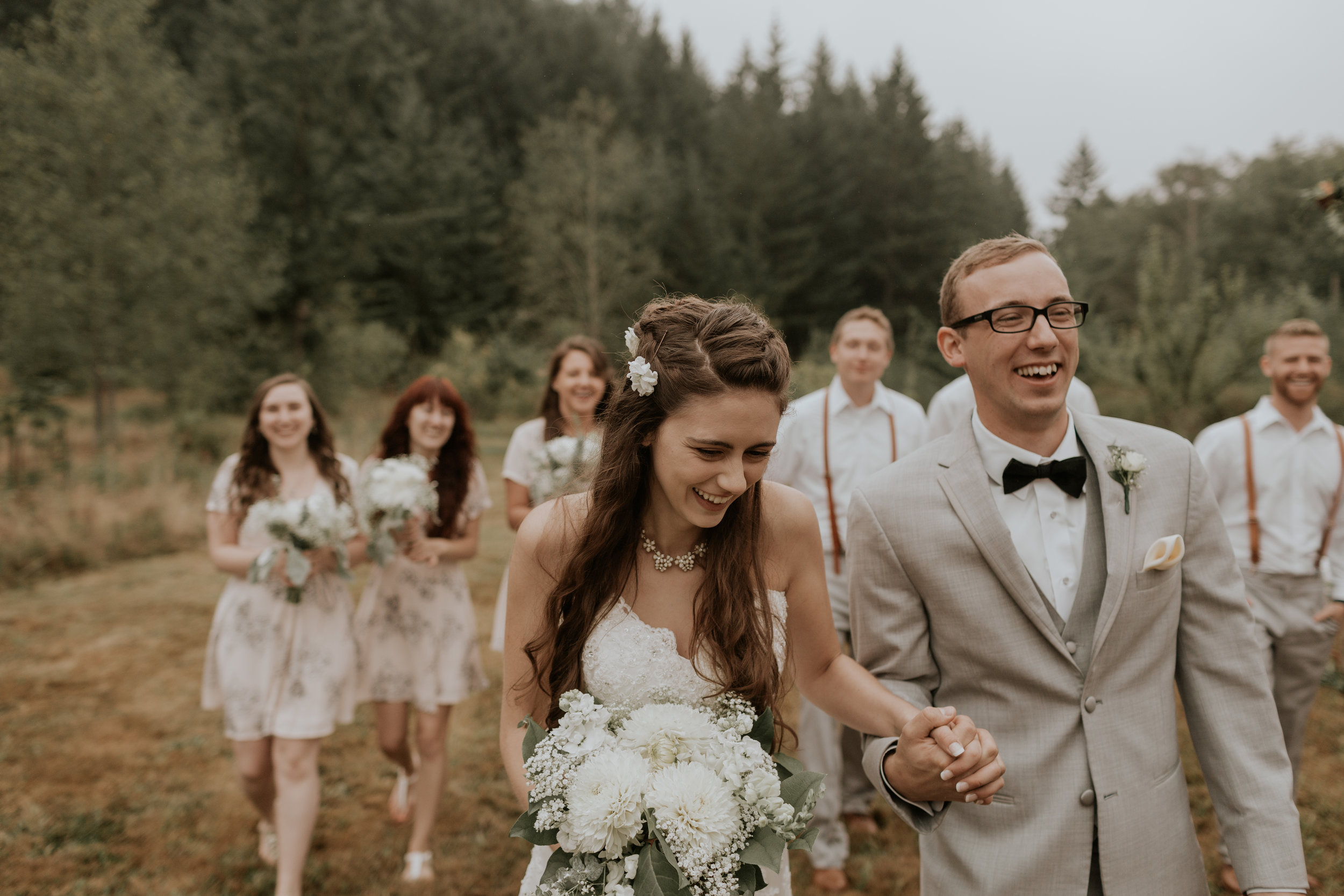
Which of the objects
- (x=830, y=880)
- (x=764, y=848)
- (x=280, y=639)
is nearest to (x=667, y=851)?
(x=764, y=848)

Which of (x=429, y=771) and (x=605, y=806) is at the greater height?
(x=605, y=806)

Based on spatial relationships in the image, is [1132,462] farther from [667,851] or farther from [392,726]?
[392,726]

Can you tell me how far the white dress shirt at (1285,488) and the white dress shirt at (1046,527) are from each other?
3.06m

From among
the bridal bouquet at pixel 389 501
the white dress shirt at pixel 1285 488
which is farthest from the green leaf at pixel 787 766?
the white dress shirt at pixel 1285 488

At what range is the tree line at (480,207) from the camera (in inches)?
610

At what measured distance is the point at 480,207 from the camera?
38250 millimetres

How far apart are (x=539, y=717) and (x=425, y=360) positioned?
33066 millimetres

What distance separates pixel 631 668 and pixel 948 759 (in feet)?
2.91

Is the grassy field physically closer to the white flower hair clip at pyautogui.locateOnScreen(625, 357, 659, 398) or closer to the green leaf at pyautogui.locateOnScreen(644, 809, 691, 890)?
the green leaf at pyautogui.locateOnScreen(644, 809, 691, 890)

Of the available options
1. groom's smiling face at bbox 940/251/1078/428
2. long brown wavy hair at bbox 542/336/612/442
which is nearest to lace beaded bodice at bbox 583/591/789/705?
groom's smiling face at bbox 940/251/1078/428

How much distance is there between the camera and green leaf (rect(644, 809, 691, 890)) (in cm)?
175

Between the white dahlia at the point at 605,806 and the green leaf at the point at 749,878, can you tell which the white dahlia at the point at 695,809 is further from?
the green leaf at the point at 749,878

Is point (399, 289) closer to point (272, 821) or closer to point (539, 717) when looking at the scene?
point (272, 821)

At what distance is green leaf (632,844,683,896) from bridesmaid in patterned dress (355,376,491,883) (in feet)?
10.1
